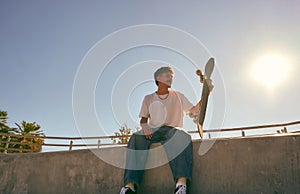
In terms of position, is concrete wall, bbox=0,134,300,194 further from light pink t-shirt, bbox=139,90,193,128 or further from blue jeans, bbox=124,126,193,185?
light pink t-shirt, bbox=139,90,193,128

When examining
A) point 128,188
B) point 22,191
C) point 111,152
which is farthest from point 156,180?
point 22,191

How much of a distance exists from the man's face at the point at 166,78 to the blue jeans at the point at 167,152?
0.53 metres

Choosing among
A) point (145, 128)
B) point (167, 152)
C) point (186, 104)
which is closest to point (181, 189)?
point (167, 152)

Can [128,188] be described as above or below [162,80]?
below

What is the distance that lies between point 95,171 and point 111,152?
25 centimetres

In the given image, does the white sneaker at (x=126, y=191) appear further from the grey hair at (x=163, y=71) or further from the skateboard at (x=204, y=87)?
the grey hair at (x=163, y=71)

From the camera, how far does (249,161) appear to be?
2.00m

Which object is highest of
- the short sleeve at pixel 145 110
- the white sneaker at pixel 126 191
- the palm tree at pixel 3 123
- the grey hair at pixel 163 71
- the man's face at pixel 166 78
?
the palm tree at pixel 3 123

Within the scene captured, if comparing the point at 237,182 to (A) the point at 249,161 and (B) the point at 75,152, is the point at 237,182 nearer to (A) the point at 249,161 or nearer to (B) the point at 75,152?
(A) the point at 249,161

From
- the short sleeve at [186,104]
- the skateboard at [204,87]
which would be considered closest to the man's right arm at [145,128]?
the short sleeve at [186,104]

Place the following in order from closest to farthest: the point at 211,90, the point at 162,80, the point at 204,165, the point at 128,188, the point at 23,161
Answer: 1. the point at 128,188
2. the point at 204,165
3. the point at 211,90
4. the point at 162,80
5. the point at 23,161

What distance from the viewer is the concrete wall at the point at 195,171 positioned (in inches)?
75.4

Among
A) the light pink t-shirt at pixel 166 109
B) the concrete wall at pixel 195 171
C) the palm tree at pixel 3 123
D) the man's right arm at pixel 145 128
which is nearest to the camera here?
the concrete wall at pixel 195 171

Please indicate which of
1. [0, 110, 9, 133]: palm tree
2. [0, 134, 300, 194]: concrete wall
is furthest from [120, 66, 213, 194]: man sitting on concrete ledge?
[0, 110, 9, 133]: palm tree
